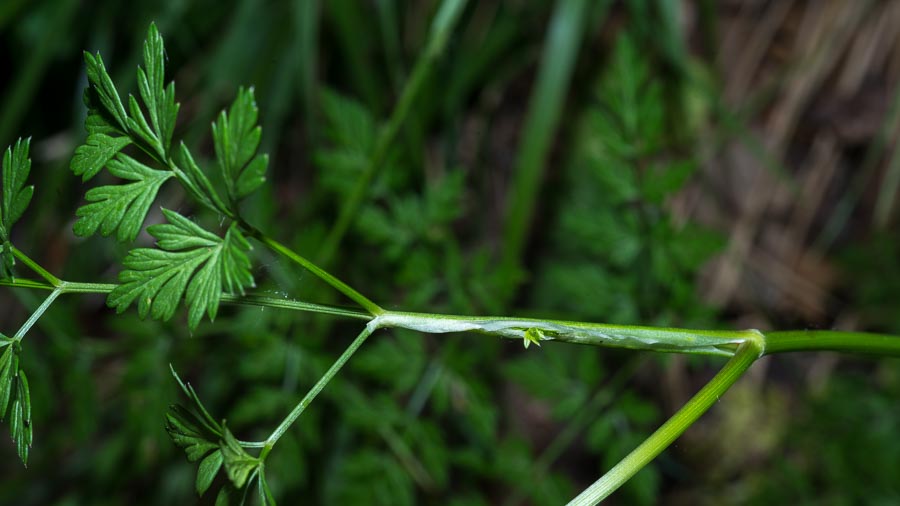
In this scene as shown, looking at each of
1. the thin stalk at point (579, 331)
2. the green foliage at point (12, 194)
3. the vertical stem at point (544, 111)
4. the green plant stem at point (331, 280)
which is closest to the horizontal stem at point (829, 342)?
the thin stalk at point (579, 331)

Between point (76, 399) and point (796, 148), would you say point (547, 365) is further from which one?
point (796, 148)

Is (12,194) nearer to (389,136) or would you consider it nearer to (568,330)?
(568,330)

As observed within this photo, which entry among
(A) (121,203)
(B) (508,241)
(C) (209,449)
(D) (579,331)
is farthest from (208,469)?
(B) (508,241)

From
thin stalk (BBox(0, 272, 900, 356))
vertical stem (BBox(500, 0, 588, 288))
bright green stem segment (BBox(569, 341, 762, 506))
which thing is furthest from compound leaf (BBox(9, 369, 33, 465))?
vertical stem (BBox(500, 0, 588, 288))

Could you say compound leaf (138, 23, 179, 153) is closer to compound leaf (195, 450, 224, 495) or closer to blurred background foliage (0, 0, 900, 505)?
compound leaf (195, 450, 224, 495)

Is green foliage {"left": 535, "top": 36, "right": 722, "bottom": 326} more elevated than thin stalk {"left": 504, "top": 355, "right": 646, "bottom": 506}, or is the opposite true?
green foliage {"left": 535, "top": 36, "right": 722, "bottom": 326}

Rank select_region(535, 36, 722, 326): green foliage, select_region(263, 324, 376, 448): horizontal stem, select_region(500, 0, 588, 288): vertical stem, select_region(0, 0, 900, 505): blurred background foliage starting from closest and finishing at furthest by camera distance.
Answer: select_region(263, 324, 376, 448): horizontal stem → select_region(535, 36, 722, 326): green foliage → select_region(0, 0, 900, 505): blurred background foliage → select_region(500, 0, 588, 288): vertical stem
